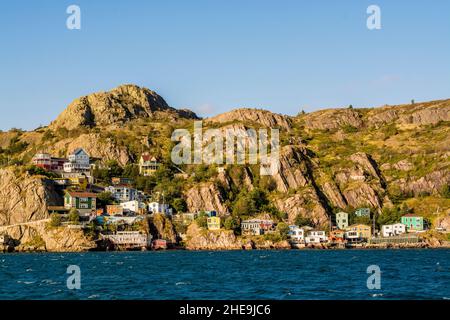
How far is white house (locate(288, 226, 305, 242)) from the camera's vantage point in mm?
173000

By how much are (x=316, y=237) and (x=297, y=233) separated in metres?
4.91

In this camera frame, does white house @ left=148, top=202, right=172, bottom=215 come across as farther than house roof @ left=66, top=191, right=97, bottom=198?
Yes

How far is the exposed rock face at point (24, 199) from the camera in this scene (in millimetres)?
166875

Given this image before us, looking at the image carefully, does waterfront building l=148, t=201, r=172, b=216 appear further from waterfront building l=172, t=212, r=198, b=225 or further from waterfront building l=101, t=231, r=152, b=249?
waterfront building l=101, t=231, r=152, b=249

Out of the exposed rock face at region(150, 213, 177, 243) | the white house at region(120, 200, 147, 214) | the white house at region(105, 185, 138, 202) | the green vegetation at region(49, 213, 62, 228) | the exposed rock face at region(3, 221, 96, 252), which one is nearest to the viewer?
the exposed rock face at region(3, 221, 96, 252)

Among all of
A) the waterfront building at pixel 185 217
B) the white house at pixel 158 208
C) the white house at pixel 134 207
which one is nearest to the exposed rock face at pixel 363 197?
the waterfront building at pixel 185 217

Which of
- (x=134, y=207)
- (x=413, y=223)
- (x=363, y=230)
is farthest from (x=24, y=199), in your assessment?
(x=413, y=223)

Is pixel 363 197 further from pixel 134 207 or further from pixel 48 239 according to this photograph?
pixel 48 239

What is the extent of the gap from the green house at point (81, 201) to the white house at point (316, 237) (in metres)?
55.0

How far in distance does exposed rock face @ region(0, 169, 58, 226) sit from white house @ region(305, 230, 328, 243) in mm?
65370

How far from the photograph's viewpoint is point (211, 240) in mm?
165000

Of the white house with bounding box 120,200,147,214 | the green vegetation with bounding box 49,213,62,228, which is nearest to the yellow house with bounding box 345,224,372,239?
the white house with bounding box 120,200,147,214

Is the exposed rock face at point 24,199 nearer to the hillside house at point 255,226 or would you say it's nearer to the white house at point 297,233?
the hillside house at point 255,226

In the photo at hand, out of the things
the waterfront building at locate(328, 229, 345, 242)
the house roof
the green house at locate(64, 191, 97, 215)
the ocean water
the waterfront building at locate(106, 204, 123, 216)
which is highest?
the house roof
